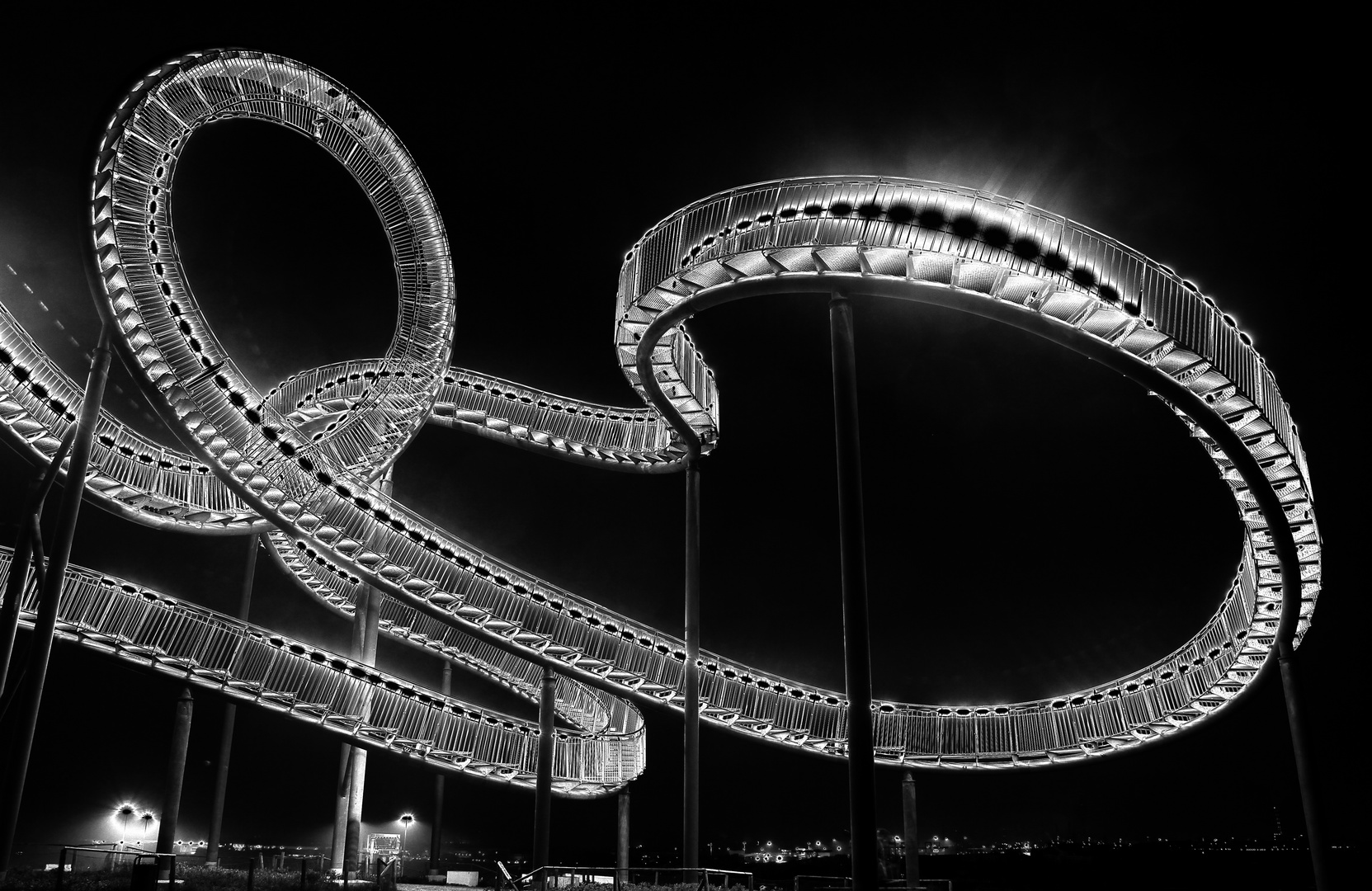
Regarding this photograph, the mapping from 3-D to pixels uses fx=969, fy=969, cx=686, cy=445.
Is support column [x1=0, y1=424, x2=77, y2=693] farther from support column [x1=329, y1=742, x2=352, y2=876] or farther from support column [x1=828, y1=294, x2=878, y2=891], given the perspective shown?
support column [x1=828, y1=294, x2=878, y2=891]

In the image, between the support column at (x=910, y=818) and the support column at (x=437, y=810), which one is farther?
the support column at (x=437, y=810)

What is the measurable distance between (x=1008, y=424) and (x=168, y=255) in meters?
28.3

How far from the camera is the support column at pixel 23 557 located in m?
14.5

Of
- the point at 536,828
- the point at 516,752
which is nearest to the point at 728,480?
the point at 516,752

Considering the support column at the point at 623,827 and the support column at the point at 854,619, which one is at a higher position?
the support column at the point at 854,619

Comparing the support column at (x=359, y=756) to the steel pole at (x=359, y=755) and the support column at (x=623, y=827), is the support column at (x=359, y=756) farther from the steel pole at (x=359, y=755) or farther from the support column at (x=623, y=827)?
the support column at (x=623, y=827)

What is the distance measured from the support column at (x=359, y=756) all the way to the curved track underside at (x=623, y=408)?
1675mm

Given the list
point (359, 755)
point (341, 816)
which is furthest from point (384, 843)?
point (359, 755)

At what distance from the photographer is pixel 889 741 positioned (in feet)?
86.5

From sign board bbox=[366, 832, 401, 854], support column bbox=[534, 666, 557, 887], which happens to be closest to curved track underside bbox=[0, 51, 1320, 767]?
support column bbox=[534, 666, 557, 887]

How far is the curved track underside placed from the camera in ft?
50.0

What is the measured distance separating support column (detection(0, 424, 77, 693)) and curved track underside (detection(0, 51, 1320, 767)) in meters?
2.15

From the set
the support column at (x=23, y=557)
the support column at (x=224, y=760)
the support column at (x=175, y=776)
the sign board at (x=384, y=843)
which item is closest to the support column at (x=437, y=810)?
the sign board at (x=384, y=843)

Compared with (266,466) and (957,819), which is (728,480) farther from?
(266,466)
